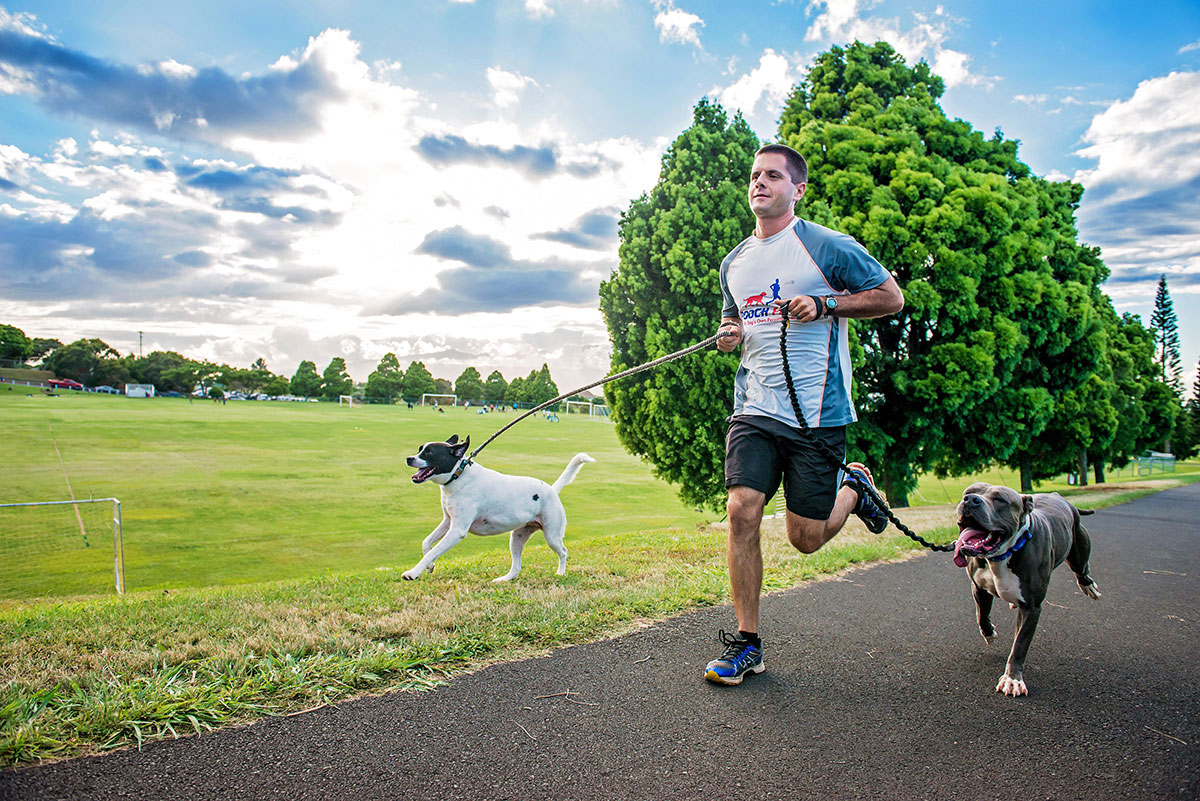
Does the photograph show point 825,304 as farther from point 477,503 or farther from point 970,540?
point 477,503

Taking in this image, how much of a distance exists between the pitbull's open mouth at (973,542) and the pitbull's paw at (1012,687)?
59cm

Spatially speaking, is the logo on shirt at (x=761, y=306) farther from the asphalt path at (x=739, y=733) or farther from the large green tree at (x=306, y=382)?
the large green tree at (x=306, y=382)

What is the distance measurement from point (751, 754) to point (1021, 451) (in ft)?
82.3

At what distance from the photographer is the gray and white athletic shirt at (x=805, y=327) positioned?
364 centimetres

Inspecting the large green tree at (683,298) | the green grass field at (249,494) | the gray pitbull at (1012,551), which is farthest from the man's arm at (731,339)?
the large green tree at (683,298)

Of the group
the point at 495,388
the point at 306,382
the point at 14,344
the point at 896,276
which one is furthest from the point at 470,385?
the point at 896,276

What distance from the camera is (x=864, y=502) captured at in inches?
160

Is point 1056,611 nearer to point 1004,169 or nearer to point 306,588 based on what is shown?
point 306,588

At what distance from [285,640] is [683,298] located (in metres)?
10.7

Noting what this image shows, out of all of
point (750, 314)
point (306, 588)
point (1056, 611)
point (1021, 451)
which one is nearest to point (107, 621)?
point (306, 588)

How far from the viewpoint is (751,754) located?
2.58m

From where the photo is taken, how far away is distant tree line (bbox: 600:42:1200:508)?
1330 cm

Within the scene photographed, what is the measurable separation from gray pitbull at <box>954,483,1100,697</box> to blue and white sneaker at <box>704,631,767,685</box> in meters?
1.10

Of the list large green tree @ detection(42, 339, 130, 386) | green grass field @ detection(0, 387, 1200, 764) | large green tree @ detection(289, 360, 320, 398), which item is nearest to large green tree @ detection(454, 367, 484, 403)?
large green tree @ detection(289, 360, 320, 398)
